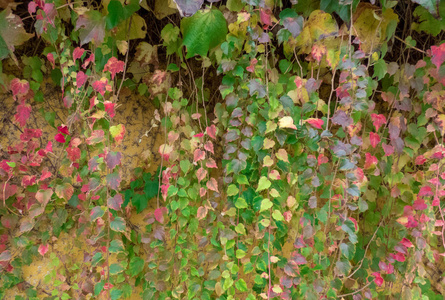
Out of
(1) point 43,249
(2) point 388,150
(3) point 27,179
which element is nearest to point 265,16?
(2) point 388,150

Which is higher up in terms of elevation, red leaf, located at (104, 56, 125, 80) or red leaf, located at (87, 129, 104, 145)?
red leaf, located at (104, 56, 125, 80)

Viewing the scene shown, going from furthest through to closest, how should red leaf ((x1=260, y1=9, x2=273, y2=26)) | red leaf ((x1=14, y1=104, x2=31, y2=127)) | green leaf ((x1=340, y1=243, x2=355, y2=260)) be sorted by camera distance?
red leaf ((x1=14, y1=104, x2=31, y2=127)) → green leaf ((x1=340, y1=243, x2=355, y2=260)) → red leaf ((x1=260, y1=9, x2=273, y2=26))

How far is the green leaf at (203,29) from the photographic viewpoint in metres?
0.91

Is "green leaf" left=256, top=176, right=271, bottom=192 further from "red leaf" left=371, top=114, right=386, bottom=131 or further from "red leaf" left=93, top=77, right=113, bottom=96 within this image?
"red leaf" left=93, top=77, right=113, bottom=96

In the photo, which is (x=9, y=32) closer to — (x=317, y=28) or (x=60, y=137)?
(x=60, y=137)

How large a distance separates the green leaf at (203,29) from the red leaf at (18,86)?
59cm

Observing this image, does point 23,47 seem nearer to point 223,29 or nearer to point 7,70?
point 7,70

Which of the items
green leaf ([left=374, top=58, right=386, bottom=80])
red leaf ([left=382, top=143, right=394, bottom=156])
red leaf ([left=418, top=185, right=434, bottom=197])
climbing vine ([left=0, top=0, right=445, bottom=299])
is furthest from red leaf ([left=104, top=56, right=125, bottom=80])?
red leaf ([left=418, top=185, right=434, bottom=197])

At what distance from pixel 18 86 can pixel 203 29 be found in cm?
66

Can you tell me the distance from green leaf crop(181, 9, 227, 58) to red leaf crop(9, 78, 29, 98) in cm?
59

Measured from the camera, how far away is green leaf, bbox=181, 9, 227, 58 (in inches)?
36.0

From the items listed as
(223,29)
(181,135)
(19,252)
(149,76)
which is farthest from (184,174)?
(19,252)

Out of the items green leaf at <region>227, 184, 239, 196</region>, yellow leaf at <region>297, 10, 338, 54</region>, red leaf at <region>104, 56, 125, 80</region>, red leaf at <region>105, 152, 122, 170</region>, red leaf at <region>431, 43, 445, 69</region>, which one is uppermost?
yellow leaf at <region>297, 10, 338, 54</region>

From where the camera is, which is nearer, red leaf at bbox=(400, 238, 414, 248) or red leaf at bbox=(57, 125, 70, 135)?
red leaf at bbox=(57, 125, 70, 135)
